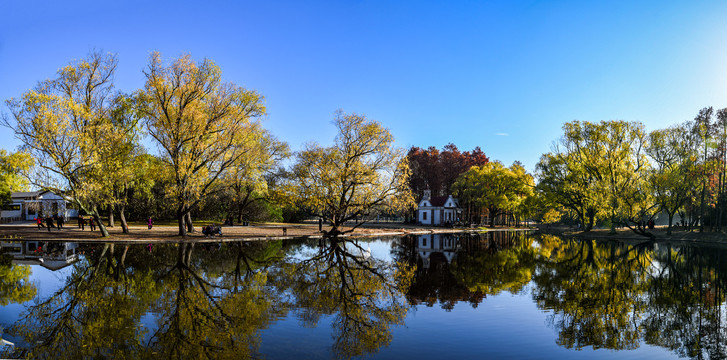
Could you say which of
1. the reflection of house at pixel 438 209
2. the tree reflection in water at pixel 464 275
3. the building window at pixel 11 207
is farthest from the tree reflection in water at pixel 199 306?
the reflection of house at pixel 438 209

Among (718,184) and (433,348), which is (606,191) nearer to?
(718,184)

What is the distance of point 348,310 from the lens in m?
13.0

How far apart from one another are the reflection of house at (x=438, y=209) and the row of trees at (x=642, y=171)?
2075 centimetres

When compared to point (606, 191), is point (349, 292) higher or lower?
lower

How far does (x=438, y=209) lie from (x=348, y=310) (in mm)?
70237

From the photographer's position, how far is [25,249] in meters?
27.9

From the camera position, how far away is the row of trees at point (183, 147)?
3127 cm

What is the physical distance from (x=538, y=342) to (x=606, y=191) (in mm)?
48841

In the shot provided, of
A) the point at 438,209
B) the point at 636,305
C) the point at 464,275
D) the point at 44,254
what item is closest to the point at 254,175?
the point at 44,254

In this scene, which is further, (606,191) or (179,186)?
(606,191)

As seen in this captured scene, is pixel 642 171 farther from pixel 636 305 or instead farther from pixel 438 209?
pixel 636 305

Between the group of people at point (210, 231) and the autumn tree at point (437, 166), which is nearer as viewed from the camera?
the group of people at point (210, 231)

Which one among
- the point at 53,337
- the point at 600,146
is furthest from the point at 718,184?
the point at 53,337

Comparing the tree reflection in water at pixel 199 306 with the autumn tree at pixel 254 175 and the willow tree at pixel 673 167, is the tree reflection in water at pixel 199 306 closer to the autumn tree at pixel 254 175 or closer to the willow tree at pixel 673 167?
the autumn tree at pixel 254 175
